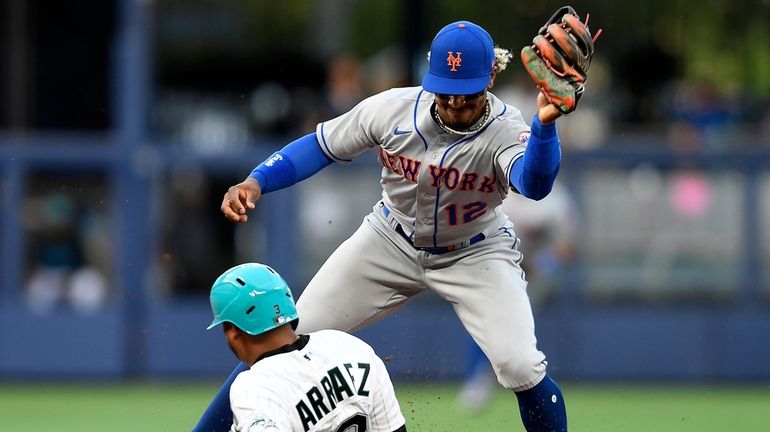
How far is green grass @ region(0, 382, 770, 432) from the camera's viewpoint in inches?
392

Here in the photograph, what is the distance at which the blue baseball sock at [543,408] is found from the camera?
667 cm

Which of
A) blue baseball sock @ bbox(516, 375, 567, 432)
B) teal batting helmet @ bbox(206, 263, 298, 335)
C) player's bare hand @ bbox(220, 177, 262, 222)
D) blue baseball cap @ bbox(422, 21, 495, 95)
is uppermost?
blue baseball cap @ bbox(422, 21, 495, 95)

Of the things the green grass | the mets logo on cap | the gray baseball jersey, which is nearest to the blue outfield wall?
the green grass

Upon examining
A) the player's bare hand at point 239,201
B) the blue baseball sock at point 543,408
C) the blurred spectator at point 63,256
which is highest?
the player's bare hand at point 239,201

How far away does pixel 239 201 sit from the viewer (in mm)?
6500

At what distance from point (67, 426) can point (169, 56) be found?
5.61 meters

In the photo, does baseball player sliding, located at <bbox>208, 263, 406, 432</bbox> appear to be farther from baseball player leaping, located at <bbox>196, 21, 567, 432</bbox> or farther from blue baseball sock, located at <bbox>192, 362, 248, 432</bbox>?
Result: blue baseball sock, located at <bbox>192, 362, 248, 432</bbox>

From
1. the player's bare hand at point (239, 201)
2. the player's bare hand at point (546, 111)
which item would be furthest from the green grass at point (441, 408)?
the player's bare hand at point (546, 111)

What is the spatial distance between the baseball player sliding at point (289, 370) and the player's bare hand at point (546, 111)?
117 centimetres

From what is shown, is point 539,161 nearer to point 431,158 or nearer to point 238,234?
point 431,158

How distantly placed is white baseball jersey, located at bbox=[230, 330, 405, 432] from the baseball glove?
4.14 feet

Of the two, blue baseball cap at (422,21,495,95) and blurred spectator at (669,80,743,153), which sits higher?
blue baseball cap at (422,21,495,95)

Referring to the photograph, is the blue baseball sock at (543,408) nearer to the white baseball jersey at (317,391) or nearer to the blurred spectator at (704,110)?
the white baseball jersey at (317,391)

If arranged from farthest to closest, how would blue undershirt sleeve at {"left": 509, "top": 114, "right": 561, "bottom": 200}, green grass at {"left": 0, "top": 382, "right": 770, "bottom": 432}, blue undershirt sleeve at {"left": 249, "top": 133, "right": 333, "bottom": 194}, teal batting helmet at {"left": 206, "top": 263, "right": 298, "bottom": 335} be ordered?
green grass at {"left": 0, "top": 382, "right": 770, "bottom": 432}, blue undershirt sleeve at {"left": 249, "top": 133, "right": 333, "bottom": 194}, blue undershirt sleeve at {"left": 509, "top": 114, "right": 561, "bottom": 200}, teal batting helmet at {"left": 206, "top": 263, "right": 298, "bottom": 335}
